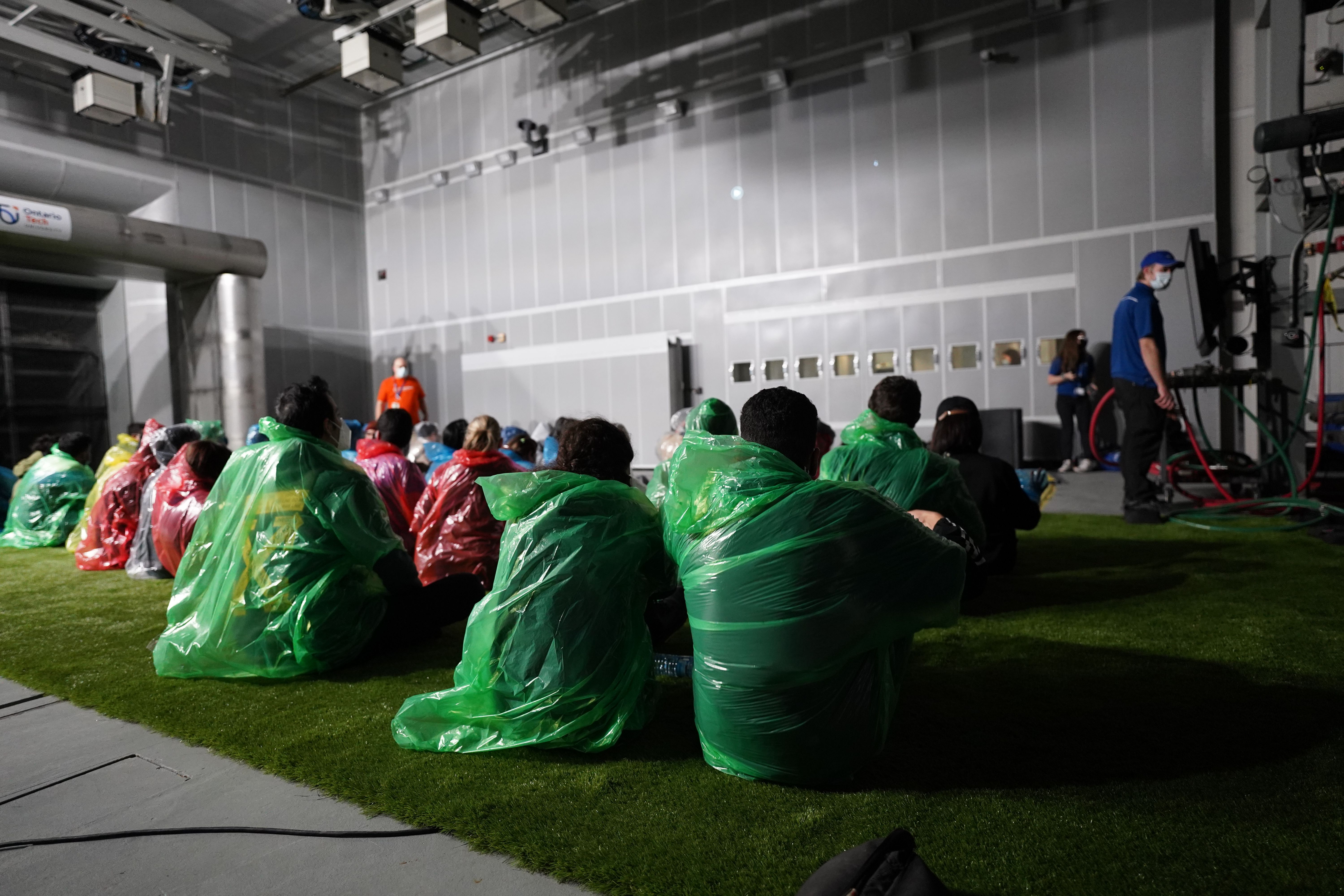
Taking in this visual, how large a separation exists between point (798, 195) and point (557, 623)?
9064mm

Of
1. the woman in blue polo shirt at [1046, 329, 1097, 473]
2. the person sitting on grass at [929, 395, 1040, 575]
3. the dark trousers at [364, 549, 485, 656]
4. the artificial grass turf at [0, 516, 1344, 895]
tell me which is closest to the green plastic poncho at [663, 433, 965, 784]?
the artificial grass turf at [0, 516, 1344, 895]

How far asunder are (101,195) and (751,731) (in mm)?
12749

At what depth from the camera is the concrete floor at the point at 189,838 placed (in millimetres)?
1552

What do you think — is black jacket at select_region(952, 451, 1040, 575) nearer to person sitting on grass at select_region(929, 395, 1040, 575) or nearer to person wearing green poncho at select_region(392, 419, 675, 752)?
person sitting on grass at select_region(929, 395, 1040, 575)

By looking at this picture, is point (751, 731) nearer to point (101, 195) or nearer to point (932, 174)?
point (932, 174)

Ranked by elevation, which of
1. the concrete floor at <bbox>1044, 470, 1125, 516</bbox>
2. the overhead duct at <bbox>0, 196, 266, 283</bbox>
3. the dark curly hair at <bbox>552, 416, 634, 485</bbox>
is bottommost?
the concrete floor at <bbox>1044, 470, 1125, 516</bbox>

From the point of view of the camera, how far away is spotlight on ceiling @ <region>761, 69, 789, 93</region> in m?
9.98

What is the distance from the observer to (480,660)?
82.1 inches

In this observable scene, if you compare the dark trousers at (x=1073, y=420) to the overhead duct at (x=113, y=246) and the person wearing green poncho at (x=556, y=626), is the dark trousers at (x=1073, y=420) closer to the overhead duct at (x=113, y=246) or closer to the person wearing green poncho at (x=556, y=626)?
the person wearing green poncho at (x=556, y=626)

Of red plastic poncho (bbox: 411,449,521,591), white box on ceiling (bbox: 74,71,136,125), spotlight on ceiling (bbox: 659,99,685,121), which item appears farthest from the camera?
spotlight on ceiling (bbox: 659,99,685,121)

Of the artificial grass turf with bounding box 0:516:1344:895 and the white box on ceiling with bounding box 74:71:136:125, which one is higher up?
the white box on ceiling with bounding box 74:71:136:125

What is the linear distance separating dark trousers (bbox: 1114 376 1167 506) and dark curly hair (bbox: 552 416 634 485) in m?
4.29

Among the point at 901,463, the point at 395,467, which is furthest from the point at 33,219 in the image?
the point at 901,463

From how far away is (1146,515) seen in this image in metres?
5.32
